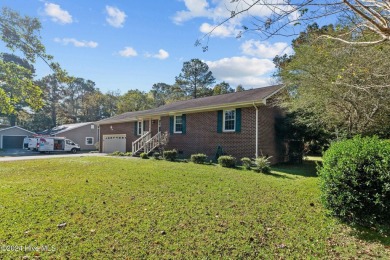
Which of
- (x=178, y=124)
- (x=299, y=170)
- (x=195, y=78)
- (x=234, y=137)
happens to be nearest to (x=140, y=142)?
(x=178, y=124)

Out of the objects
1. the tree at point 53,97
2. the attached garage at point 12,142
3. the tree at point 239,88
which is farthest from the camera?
the tree at point 53,97

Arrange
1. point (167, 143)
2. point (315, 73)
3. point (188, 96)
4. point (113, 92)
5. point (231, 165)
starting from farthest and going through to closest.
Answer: point (113, 92)
point (188, 96)
point (167, 143)
point (231, 165)
point (315, 73)

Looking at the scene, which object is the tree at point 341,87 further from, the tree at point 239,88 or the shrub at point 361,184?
the tree at point 239,88

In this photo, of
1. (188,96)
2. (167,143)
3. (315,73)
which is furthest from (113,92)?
(315,73)

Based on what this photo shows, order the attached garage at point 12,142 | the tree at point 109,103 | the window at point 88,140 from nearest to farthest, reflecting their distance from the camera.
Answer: the window at point 88,140 → the attached garage at point 12,142 → the tree at point 109,103

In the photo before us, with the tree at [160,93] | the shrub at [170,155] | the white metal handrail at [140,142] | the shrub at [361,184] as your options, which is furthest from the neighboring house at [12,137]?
the shrub at [361,184]

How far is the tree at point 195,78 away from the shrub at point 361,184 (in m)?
39.8

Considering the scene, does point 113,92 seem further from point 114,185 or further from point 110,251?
point 110,251

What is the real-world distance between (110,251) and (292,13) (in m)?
4.52

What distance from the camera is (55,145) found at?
2683cm

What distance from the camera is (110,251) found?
3.31m

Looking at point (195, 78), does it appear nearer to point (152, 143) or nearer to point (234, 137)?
point (152, 143)

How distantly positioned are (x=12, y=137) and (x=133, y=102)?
19241 millimetres

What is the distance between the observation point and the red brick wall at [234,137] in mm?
12656
